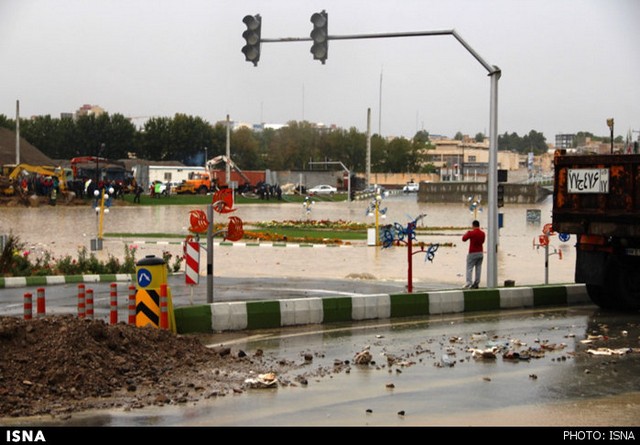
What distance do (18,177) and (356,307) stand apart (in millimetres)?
58191

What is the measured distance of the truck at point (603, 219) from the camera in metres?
17.4

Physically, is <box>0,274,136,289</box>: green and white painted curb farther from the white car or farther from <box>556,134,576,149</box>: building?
the white car

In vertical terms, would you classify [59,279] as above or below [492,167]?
below

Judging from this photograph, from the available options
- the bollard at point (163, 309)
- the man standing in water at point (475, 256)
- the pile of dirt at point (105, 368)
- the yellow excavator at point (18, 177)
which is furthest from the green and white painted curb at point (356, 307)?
the yellow excavator at point (18, 177)

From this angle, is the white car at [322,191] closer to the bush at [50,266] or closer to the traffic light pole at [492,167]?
the bush at [50,266]

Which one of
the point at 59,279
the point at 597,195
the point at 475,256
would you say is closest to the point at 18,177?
the point at 59,279

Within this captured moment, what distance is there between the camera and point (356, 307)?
17.2m

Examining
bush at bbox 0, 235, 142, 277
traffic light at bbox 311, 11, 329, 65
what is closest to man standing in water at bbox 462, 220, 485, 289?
traffic light at bbox 311, 11, 329, 65

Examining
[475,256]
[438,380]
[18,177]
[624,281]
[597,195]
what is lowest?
[438,380]

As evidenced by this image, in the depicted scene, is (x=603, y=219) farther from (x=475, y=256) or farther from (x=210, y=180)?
(x=210, y=180)

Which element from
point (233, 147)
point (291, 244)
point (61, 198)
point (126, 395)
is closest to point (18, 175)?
point (61, 198)

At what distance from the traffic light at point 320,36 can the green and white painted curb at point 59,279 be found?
6.54m
